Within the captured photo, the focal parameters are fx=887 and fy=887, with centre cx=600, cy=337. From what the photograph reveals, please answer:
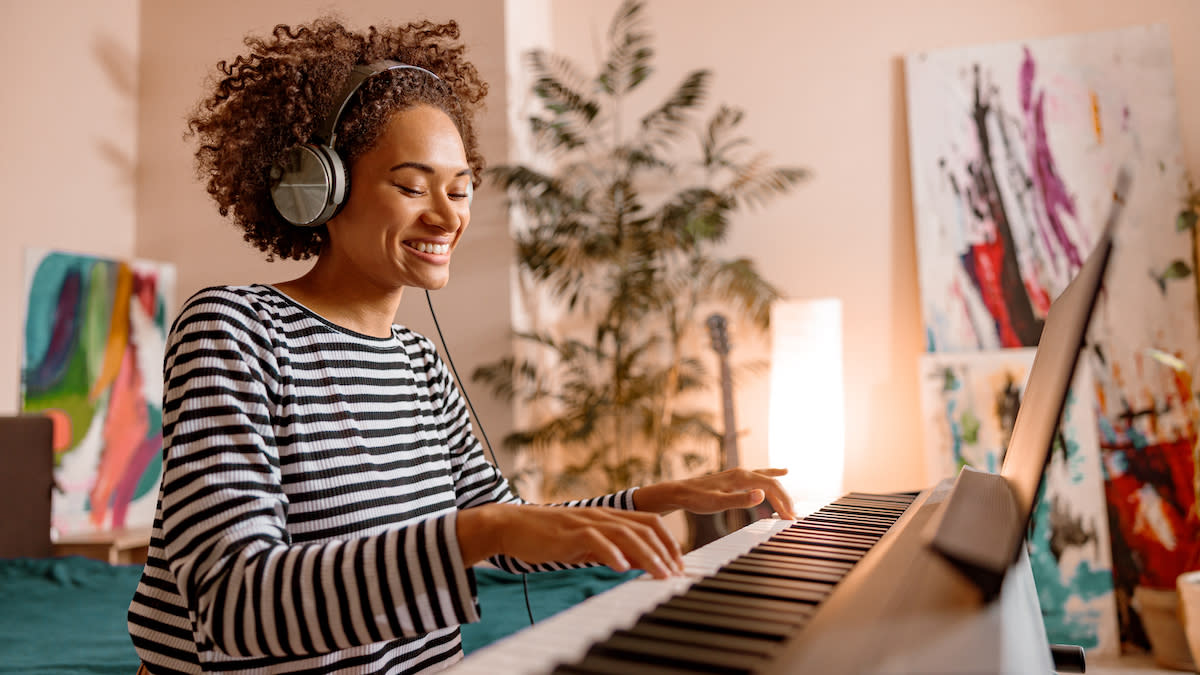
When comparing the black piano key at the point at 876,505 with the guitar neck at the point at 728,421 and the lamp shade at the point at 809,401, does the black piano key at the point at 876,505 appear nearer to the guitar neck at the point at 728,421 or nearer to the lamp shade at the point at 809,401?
the lamp shade at the point at 809,401

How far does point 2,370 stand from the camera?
11.2 ft

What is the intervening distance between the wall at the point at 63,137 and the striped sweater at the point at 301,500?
2.99 meters

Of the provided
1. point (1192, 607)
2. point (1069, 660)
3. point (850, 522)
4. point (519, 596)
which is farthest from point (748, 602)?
point (1192, 607)

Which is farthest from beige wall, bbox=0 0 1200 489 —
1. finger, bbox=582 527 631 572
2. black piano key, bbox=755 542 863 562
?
finger, bbox=582 527 631 572

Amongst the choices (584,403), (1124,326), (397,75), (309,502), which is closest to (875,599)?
(309,502)

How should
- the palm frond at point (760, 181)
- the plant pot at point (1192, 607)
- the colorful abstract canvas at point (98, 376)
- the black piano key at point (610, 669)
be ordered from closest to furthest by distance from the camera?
the black piano key at point (610, 669) < the plant pot at point (1192, 607) < the palm frond at point (760, 181) < the colorful abstract canvas at point (98, 376)

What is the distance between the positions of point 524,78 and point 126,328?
2.03m

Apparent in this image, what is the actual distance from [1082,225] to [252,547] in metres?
3.34

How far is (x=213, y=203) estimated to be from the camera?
3.98 meters

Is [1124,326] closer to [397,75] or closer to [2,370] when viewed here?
[397,75]

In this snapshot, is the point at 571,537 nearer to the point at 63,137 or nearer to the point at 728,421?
the point at 728,421

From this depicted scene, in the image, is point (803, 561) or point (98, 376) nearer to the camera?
point (803, 561)

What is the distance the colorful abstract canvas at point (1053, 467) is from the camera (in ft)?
10.1

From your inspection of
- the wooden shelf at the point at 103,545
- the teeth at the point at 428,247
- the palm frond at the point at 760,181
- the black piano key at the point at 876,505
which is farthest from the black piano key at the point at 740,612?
the wooden shelf at the point at 103,545
